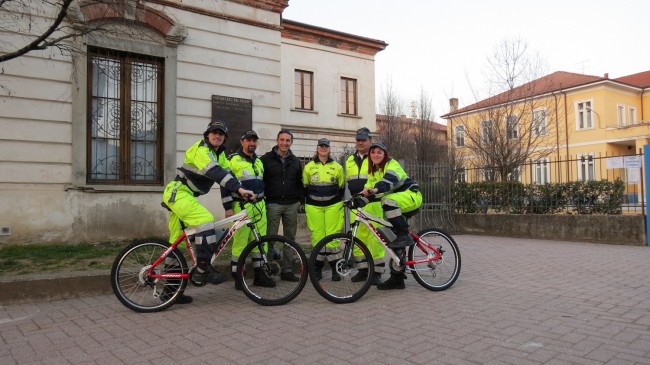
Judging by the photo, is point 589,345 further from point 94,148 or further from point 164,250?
point 94,148

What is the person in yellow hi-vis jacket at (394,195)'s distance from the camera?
589 cm

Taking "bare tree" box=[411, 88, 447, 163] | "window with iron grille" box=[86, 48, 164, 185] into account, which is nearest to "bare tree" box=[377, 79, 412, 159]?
"bare tree" box=[411, 88, 447, 163]

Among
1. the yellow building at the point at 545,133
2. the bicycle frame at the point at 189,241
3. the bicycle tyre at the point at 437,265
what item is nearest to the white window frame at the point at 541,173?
the yellow building at the point at 545,133

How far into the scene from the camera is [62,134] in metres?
9.16

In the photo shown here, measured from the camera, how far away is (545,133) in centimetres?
1986

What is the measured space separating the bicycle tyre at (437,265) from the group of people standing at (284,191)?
220mm

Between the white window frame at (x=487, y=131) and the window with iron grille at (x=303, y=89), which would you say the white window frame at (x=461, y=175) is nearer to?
the white window frame at (x=487, y=131)

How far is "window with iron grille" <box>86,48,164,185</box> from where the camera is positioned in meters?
9.70

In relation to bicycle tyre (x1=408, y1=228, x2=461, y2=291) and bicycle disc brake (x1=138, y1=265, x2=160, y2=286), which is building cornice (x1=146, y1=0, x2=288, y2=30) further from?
bicycle tyre (x1=408, y1=228, x2=461, y2=291)

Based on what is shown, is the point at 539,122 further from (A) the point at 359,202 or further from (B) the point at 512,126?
(A) the point at 359,202

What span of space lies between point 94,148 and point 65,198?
3.87 feet

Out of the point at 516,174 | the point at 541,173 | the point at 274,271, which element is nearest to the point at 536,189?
the point at 541,173

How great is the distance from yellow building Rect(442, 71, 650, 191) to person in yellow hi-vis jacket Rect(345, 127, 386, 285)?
24.3ft

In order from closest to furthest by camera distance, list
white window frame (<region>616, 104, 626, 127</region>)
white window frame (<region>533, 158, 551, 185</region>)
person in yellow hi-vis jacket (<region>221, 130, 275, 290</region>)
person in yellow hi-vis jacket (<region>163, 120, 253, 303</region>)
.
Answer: person in yellow hi-vis jacket (<region>163, 120, 253, 303</region>) < person in yellow hi-vis jacket (<region>221, 130, 275, 290</region>) < white window frame (<region>533, 158, 551, 185</region>) < white window frame (<region>616, 104, 626, 127</region>)
